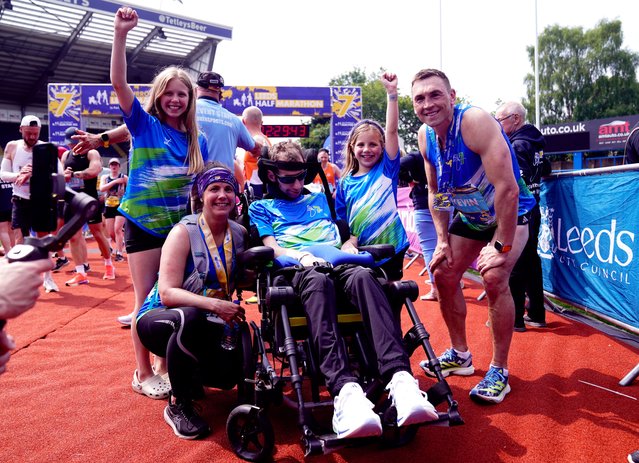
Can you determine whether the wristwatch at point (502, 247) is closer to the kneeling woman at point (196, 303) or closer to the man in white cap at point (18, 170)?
the kneeling woman at point (196, 303)

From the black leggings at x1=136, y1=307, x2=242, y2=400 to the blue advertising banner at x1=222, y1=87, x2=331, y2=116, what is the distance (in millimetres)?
17389

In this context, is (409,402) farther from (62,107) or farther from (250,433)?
(62,107)

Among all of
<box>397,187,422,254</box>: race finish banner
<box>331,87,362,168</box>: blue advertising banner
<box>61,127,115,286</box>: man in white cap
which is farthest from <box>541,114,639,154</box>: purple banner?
<box>61,127,115,286</box>: man in white cap

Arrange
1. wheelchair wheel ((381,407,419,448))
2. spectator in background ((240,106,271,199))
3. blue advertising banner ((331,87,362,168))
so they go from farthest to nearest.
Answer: blue advertising banner ((331,87,362,168))
spectator in background ((240,106,271,199))
wheelchair wheel ((381,407,419,448))

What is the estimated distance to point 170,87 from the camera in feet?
10.0

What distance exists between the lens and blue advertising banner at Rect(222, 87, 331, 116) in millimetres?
19047

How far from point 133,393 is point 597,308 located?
419cm

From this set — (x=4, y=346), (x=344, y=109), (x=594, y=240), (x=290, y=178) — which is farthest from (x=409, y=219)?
(x=344, y=109)

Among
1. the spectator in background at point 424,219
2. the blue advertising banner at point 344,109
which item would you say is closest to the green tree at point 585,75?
the blue advertising banner at point 344,109

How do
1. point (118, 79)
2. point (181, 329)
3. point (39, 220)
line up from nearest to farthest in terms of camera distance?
point (39, 220)
point (181, 329)
point (118, 79)

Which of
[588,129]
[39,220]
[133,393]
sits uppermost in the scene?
[588,129]

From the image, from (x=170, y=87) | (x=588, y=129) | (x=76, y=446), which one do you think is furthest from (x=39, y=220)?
(x=588, y=129)

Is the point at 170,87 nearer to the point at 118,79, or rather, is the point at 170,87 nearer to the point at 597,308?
the point at 118,79

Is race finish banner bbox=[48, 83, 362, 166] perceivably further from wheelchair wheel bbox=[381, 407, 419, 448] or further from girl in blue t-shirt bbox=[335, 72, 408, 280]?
wheelchair wheel bbox=[381, 407, 419, 448]
